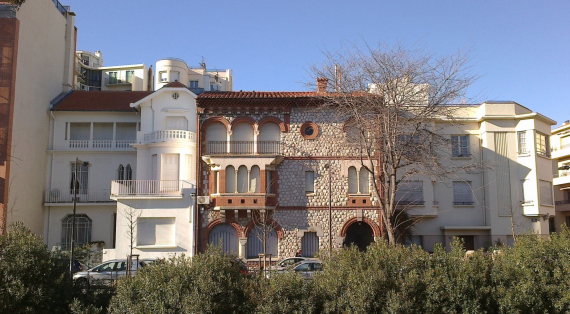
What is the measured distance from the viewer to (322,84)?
25.7 metres

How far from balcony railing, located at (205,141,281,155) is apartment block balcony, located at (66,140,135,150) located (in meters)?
7.63

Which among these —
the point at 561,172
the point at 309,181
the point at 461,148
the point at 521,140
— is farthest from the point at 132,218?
the point at 561,172

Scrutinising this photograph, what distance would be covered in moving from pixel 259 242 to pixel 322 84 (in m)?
9.32

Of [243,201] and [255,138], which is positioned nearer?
[243,201]

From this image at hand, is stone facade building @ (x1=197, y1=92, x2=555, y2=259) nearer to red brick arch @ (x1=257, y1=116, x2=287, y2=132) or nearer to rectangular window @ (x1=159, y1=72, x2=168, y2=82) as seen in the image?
red brick arch @ (x1=257, y1=116, x2=287, y2=132)

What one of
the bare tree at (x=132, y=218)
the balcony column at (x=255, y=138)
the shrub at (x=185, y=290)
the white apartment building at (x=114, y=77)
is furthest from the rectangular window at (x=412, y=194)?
the white apartment building at (x=114, y=77)

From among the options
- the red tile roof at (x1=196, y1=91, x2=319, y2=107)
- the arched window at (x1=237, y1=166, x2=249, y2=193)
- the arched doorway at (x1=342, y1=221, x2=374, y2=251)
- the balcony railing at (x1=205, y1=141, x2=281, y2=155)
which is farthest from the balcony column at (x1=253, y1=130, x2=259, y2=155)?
the arched doorway at (x1=342, y1=221, x2=374, y2=251)

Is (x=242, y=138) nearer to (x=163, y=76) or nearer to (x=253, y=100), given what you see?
(x=253, y=100)

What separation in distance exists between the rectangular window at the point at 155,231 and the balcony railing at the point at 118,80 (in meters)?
35.0

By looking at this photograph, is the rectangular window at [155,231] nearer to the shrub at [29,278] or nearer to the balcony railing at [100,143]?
the balcony railing at [100,143]

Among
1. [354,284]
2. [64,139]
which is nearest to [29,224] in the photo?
[64,139]

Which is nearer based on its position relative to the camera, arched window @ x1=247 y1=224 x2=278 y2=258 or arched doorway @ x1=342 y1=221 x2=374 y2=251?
arched window @ x1=247 y1=224 x2=278 y2=258

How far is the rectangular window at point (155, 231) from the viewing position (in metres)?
29.8

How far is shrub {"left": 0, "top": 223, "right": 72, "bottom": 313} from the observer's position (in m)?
13.6
